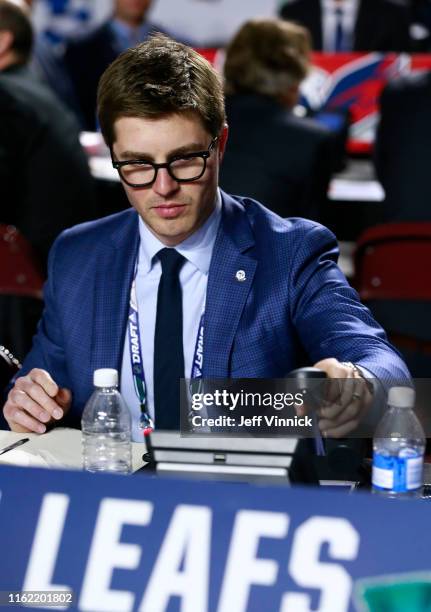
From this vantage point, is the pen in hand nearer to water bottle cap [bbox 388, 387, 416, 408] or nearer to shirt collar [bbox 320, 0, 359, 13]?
water bottle cap [bbox 388, 387, 416, 408]

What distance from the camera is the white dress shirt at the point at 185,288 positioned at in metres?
2.12

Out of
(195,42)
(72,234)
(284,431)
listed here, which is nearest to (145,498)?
(284,431)

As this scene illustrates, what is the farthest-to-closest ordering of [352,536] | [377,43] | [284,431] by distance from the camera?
[377,43]
[284,431]
[352,536]

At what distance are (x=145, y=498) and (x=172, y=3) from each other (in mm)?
6561

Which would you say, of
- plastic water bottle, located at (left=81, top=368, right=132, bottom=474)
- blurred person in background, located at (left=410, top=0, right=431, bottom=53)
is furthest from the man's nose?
blurred person in background, located at (left=410, top=0, right=431, bottom=53)

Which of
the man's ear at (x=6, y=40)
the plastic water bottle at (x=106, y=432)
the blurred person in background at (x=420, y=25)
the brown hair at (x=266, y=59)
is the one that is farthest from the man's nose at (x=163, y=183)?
the blurred person in background at (x=420, y=25)

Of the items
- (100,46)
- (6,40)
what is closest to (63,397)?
(6,40)

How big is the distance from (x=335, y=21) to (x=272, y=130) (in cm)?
330

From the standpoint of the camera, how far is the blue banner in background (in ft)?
3.85

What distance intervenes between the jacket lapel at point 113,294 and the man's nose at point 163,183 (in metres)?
0.29

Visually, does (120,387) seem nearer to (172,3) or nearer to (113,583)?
(113,583)

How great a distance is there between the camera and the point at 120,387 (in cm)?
214

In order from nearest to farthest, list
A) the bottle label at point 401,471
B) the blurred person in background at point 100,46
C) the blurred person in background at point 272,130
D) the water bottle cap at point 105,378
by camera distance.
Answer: the bottle label at point 401,471
the water bottle cap at point 105,378
the blurred person in background at point 272,130
the blurred person in background at point 100,46

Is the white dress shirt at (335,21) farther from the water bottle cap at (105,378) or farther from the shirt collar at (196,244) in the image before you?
the water bottle cap at (105,378)
